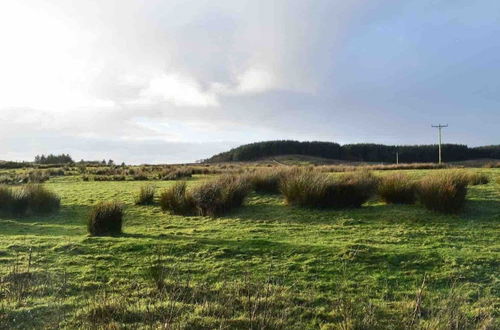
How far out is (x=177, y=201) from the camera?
14.8 meters

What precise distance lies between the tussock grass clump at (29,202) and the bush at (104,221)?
222 inches

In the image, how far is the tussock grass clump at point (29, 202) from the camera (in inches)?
624

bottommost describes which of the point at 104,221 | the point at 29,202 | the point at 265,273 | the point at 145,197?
the point at 265,273

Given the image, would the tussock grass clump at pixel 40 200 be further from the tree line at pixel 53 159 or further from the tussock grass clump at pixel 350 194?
the tree line at pixel 53 159

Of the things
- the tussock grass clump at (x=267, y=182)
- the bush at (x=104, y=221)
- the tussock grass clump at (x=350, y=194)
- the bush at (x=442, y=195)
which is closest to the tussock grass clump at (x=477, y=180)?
the bush at (x=442, y=195)

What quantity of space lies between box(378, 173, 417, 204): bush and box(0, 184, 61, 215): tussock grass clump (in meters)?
10.9

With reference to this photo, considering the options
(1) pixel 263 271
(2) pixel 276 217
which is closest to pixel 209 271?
(1) pixel 263 271

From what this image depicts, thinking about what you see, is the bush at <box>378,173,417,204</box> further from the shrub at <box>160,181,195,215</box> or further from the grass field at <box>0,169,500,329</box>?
the shrub at <box>160,181,195,215</box>

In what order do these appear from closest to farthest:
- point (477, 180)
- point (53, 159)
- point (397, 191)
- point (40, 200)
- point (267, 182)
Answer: point (397, 191)
point (40, 200)
point (267, 182)
point (477, 180)
point (53, 159)

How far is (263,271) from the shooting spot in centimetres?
756

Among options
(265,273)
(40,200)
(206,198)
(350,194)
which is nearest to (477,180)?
(350,194)

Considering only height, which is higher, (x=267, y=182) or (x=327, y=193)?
(x=267, y=182)

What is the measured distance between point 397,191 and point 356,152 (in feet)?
334

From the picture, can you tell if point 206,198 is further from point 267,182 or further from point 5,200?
point 5,200
